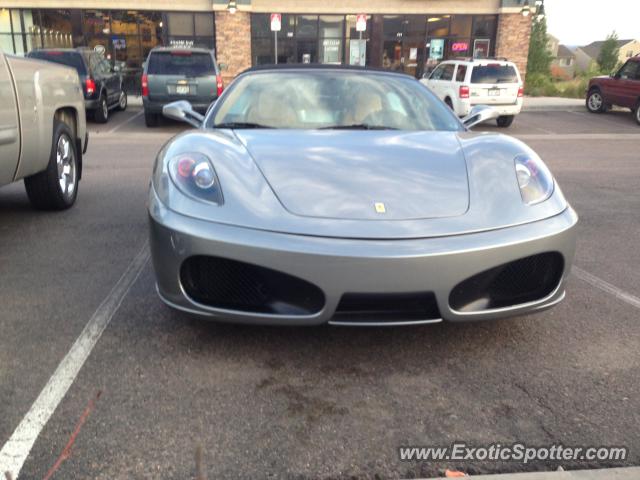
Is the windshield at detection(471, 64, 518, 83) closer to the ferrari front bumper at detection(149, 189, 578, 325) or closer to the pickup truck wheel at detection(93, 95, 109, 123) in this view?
the pickup truck wheel at detection(93, 95, 109, 123)

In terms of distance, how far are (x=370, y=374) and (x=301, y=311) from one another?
434 mm

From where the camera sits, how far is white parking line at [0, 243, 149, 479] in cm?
201

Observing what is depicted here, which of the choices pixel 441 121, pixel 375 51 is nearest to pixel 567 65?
pixel 375 51

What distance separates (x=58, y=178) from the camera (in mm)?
5180

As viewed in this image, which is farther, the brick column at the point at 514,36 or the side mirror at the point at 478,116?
the brick column at the point at 514,36

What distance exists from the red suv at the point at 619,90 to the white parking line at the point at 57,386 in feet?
51.0

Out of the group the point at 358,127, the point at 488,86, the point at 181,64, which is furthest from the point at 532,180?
the point at 488,86

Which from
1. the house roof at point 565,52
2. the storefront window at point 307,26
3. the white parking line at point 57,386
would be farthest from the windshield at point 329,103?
the house roof at point 565,52

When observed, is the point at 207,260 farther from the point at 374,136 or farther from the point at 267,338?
the point at 374,136

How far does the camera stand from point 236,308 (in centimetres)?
255

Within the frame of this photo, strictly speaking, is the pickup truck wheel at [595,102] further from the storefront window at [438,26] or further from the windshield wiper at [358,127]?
the windshield wiper at [358,127]

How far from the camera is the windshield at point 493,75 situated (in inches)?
562

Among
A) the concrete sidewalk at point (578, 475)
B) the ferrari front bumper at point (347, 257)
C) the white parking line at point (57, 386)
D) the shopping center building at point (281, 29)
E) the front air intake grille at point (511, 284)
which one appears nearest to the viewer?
the concrete sidewalk at point (578, 475)

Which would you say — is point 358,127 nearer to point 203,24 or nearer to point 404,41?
point 203,24
